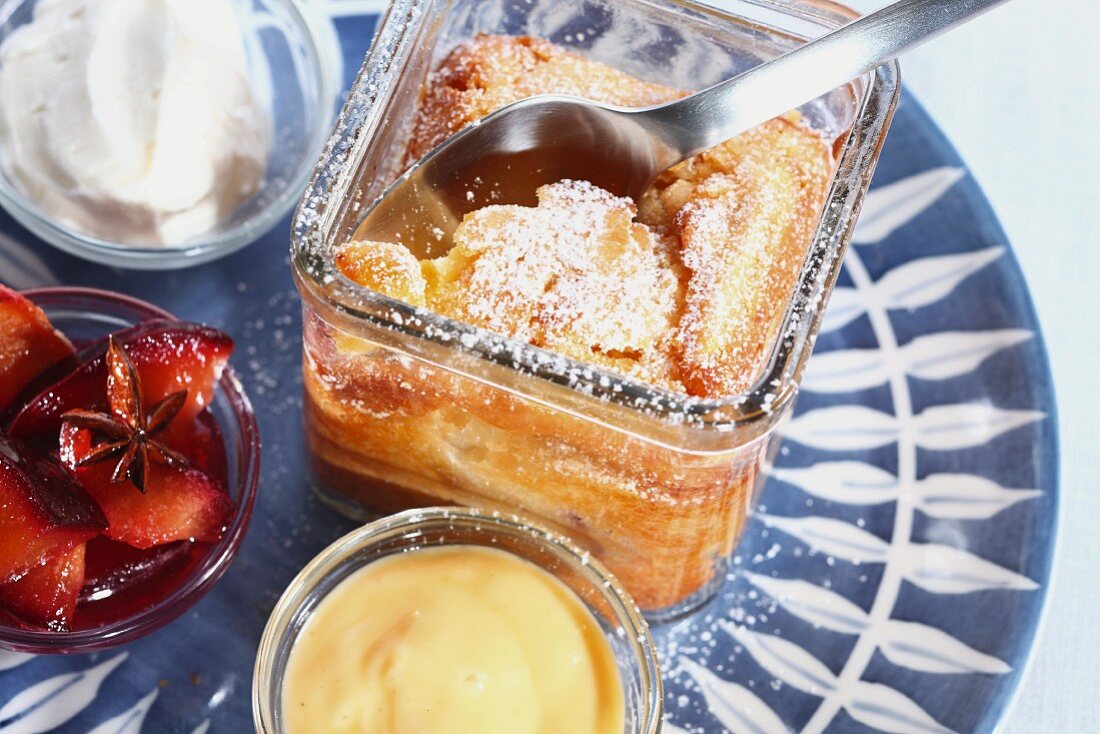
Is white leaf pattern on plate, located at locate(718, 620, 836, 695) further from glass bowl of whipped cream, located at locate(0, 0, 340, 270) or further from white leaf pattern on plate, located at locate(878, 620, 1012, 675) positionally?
glass bowl of whipped cream, located at locate(0, 0, 340, 270)

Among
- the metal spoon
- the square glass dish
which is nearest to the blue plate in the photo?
the square glass dish

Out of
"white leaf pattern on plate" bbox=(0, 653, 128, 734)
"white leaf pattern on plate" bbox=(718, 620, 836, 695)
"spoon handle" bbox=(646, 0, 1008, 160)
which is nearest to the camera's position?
"spoon handle" bbox=(646, 0, 1008, 160)

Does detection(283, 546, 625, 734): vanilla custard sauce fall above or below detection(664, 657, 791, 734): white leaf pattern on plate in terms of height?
above

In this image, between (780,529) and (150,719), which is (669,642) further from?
(150,719)

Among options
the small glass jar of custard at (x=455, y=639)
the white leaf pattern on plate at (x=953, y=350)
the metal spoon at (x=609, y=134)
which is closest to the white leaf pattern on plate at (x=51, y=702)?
the small glass jar of custard at (x=455, y=639)

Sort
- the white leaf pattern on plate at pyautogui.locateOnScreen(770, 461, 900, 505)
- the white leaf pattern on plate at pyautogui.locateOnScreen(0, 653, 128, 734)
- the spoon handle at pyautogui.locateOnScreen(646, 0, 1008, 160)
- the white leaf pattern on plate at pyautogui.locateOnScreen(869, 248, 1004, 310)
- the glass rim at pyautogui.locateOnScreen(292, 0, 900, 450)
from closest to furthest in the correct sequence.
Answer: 1. the glass rim at pyautogui.locateOnScreen(292, 0, 900, 450)
2. the spoon handle at pyautogui.locateOnScreen(646, 0, 1008, 160)
3. the white leaf pattern on plate at pyautogui.locateOnScreen(0, 653, 128, 734)
4. the white leaf pattern on plate at pyautogui.locateOnScreen(770, 461, 900, 505)
5. the white leaf pattern on plate at pyautogui.locateOnScreen(869, 248, 1004, 310)

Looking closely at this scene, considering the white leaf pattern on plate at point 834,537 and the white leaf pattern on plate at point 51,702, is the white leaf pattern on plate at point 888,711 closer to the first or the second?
the white leaf pattern on plate at point 834,537

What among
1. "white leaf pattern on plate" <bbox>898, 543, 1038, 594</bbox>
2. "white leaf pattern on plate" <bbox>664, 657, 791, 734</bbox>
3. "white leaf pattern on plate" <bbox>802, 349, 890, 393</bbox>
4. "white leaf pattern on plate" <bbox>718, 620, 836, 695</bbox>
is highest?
"white leaf pattern on plate" <bbox>802, 349, 890, 393</bbox>
